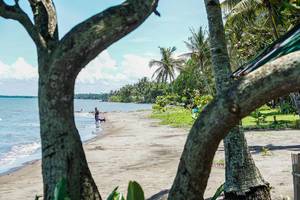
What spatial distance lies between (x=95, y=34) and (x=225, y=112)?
122cm

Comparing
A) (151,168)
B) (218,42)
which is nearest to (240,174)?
(218,42)

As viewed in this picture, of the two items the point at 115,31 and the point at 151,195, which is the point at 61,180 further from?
the point at 151,195

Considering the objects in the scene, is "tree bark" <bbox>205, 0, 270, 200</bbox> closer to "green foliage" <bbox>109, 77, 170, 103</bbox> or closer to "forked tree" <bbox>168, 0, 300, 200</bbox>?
"forked tree" <bbox>168, 0, 300, 200</bbox>

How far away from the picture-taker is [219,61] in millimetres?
7801

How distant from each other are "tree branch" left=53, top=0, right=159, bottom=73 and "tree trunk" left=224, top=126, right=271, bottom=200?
4.79 meters

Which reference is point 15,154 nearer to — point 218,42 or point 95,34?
point 218,42

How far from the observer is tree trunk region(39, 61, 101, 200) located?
357cm

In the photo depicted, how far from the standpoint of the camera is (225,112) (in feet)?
10.0

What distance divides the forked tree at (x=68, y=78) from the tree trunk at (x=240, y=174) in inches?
179

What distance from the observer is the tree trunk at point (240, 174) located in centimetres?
787

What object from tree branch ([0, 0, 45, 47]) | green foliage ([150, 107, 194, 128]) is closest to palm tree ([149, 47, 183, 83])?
green foliage ([150, 107, 194, 128])

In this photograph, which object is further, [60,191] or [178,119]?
[178,119]

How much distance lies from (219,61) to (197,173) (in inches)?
186

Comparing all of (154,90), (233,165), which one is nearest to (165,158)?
(233,165)
